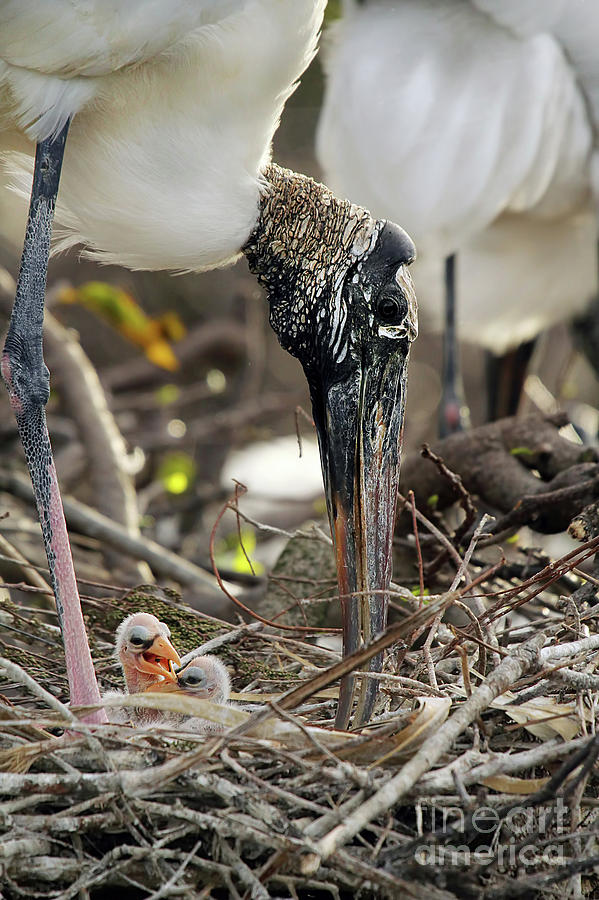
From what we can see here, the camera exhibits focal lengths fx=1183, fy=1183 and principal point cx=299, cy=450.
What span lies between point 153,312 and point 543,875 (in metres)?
5.27

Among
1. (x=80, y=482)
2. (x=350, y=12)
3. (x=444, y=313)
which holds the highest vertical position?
(x=350, y=12)

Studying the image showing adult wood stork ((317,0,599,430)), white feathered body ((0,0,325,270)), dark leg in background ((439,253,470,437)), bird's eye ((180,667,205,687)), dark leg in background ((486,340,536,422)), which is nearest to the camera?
white feathered body ((0,0,325,270))

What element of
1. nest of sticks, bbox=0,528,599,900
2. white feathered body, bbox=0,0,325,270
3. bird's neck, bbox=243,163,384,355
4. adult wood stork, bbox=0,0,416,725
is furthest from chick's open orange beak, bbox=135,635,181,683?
white feathered body, bbox=0,0,325,270

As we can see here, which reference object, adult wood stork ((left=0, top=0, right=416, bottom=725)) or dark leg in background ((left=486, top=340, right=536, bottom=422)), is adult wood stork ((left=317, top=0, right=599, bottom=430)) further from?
adult wood stork ((left=0, top=0, right=416, bottom=725))

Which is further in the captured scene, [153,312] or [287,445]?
[153,312]

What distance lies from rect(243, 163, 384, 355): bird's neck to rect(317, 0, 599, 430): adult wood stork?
4.77 ft

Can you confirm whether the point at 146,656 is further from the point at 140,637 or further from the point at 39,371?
the point at 39,371

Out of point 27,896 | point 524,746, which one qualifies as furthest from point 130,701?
point 524,746

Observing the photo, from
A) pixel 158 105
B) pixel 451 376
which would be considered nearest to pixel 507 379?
pixel 451 376

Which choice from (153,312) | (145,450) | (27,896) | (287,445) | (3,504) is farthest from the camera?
(153,312)

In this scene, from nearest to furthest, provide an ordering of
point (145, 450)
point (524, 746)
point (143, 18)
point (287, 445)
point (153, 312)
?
1. point (524, 746)
2. point (143, 18)
3. point (145, 450)
4. point (287, 445)
5. point (153, 312)

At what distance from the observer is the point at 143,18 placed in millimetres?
2094

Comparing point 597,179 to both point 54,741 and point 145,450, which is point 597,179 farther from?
point 54,741

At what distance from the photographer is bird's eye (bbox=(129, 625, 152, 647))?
7.47 feet
